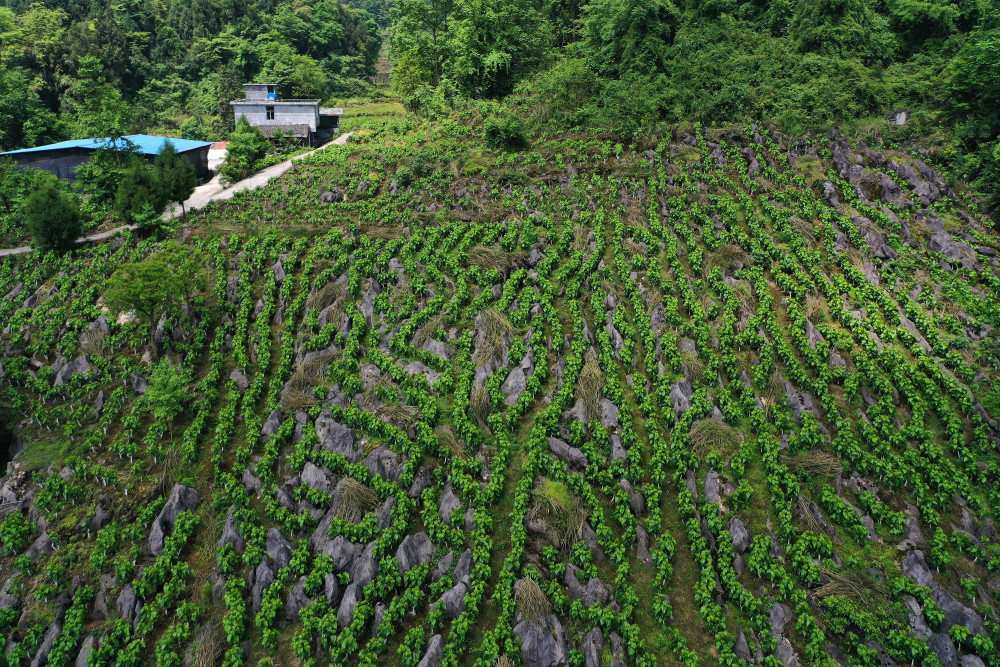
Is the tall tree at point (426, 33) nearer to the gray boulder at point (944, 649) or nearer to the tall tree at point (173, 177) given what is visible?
the tall tree at point (173, 177)

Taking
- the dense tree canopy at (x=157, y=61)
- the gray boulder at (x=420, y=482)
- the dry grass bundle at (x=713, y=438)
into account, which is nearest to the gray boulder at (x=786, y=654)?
the dry grass bundle at (x=713, y=438)

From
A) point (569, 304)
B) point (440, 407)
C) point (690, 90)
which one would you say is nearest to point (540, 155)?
point (690, 90)

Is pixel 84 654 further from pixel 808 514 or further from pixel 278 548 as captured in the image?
pixel 808 514

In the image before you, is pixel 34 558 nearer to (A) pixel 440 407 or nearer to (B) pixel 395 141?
(A) pixel 440 407

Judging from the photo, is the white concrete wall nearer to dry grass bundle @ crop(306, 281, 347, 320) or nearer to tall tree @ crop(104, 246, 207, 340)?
tall tree @ crop(104, 246, 207, 340)

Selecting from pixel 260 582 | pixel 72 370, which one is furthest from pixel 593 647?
pixel 72 370

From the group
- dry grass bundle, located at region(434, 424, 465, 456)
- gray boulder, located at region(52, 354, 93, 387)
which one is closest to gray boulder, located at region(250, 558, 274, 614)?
dry grass bundle, located at region(434, 424, 465, 456)

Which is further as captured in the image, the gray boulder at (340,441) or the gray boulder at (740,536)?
the gray boulder at (340,441)
